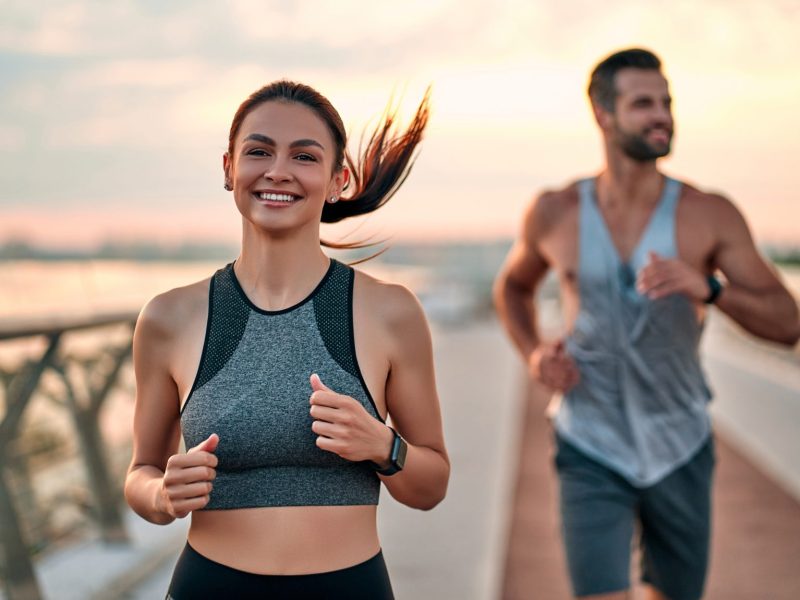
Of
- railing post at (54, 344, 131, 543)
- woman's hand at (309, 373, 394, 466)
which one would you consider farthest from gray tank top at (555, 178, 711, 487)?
railing post at (54, 344, 131, 543)

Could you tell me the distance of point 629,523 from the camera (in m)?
3.54

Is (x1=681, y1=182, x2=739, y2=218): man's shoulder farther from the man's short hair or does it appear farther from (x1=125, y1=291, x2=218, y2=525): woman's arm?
(x1=125, y1=291, x2=218, y2=525): woman's arm

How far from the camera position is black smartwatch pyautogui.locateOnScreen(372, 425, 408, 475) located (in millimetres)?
2043

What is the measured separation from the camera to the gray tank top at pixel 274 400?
2027 millimetres

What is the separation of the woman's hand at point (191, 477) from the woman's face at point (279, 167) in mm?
432

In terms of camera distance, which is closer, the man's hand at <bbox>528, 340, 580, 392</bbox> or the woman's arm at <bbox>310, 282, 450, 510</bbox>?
the woman's arm at <bbox>310, 282, 450, 510</bbox>

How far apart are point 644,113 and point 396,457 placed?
182 centimetres

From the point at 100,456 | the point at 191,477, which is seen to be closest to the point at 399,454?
the point at 191,477

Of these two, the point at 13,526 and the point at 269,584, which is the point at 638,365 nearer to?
the point at 269,584

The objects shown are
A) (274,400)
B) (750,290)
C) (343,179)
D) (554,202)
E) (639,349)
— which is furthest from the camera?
(554,202)

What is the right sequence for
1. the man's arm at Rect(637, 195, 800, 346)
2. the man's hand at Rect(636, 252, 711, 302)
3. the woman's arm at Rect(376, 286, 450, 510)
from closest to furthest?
the woman's arm at Rect(376, 286, 450, 510)
the man's hand at Rect(636, 252, 711, 302)
the man's arm at Rect(637, 195, 800, 346)

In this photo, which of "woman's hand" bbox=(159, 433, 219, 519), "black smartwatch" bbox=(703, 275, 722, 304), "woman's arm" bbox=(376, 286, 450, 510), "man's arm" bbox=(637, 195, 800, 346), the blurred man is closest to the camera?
"woman's hand" bbox=(159, 433, 219, 519)

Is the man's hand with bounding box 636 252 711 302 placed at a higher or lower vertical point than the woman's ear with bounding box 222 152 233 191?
lower

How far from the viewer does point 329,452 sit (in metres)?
2.05
